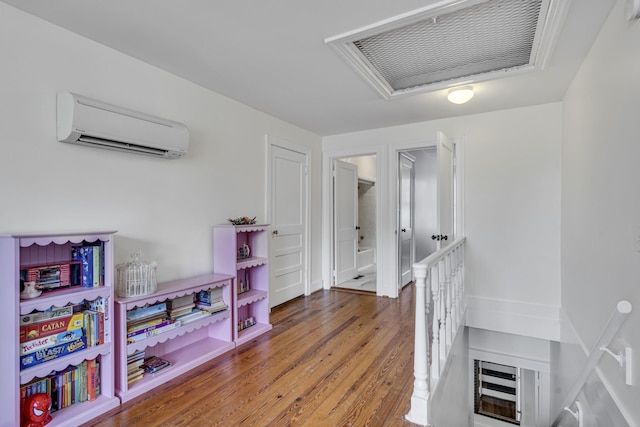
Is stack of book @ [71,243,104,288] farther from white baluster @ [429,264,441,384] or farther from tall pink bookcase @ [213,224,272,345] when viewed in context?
white baluster @ [429,264,441,384]

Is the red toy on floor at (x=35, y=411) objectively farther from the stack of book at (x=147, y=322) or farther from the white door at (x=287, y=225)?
the white door at (x=287, y=225)

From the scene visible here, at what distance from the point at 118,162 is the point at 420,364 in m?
2.44

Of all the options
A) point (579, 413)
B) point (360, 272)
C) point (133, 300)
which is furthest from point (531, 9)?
point (360, 272)

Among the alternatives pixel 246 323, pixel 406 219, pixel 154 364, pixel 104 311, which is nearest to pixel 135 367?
pixel 154 364

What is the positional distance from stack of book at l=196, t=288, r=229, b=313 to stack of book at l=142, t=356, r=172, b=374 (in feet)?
1.49

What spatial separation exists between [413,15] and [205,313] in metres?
2.61

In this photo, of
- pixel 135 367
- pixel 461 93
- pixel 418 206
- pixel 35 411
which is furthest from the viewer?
pixel 418 206

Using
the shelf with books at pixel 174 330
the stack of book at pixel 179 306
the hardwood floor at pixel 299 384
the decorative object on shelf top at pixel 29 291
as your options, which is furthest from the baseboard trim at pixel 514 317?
the decorative object on shelf top at pixel 29 291

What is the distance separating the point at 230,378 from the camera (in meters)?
2.24

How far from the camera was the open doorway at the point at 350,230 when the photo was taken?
478 cm

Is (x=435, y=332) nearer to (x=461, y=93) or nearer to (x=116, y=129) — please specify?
(x=461, y=93)

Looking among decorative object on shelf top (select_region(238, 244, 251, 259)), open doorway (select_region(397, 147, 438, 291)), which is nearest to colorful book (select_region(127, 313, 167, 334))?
decorative object on shelf top (select_region(238, 244, 251, 259))

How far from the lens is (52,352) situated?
1.72 m

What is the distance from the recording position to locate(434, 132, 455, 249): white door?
3.04 m
